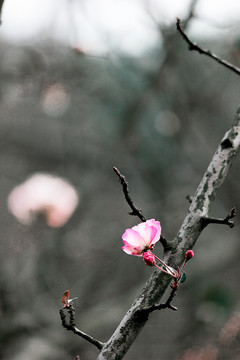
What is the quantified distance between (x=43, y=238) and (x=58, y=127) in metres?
1.26

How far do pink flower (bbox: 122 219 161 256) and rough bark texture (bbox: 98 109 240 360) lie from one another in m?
0.03

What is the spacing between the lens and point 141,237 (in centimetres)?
71

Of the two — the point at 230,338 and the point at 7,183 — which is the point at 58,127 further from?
the point at 230,338

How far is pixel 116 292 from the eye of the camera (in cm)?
342

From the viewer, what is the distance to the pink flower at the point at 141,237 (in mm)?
698

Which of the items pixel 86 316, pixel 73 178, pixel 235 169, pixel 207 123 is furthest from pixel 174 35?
pixel 86 316

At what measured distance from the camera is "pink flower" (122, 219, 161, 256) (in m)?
0.70

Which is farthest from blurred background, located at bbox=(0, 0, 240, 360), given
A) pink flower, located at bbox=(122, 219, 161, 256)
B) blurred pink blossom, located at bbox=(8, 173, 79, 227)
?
pink flower, located at bbox=(122, 219, 161, 256)

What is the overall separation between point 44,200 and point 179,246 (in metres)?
2.76

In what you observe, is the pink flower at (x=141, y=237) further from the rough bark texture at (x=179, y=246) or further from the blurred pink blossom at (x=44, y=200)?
the blurred pink blossom at (x=44, y=200)

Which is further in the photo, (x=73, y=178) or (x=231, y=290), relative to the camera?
(x=73, y=178)

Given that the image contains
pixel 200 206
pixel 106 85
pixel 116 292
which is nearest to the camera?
pixel 200 206

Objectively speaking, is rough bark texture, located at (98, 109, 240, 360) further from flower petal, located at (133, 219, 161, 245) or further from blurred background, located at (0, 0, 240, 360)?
blurred background, located at (0, 0, 240, 360)

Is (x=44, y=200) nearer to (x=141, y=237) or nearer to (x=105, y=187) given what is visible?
(x=105, y=187)
